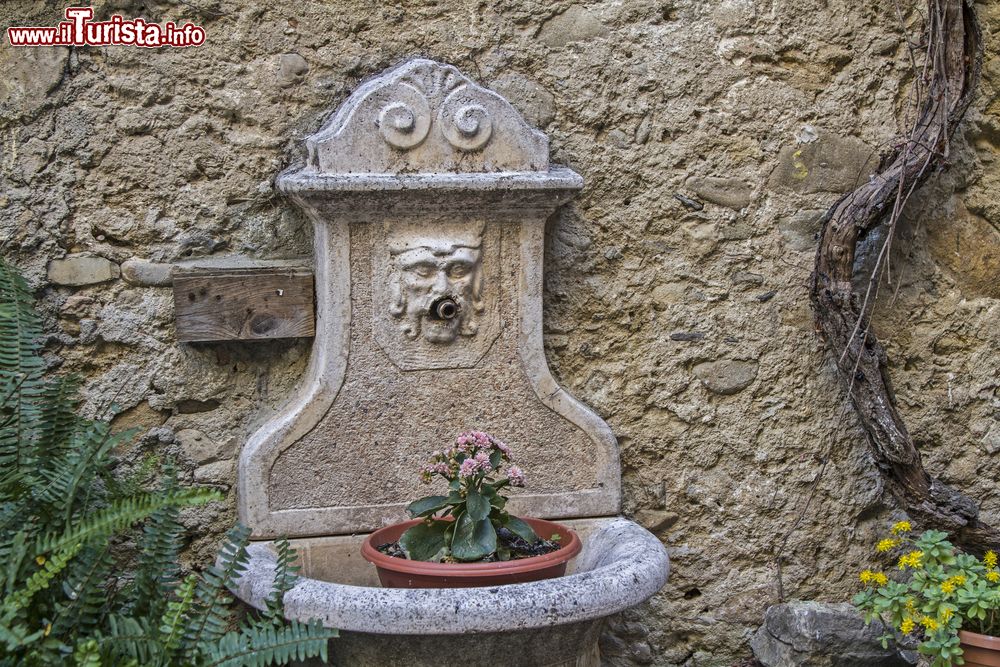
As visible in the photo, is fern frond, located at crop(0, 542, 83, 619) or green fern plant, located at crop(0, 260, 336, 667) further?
green fern plant, located at crop(0, 260, 336, 667)

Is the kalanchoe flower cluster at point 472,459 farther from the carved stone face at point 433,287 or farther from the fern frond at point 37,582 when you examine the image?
the fern frond at point 37,582

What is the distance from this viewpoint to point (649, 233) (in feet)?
9.70

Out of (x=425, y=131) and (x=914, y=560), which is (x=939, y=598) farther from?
(x=425, y=131)

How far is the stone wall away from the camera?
8.74 feet

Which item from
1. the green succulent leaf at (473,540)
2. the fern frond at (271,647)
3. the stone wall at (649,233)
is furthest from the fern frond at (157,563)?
the green succulent leaf at (473,540)

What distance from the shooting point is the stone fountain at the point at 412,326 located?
2.67 metres

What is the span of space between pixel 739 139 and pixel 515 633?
149cm

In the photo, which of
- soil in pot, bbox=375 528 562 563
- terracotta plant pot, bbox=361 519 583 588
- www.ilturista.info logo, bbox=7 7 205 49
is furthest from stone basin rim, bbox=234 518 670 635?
www.ilturista.info logo, bbox=7 7 205 49

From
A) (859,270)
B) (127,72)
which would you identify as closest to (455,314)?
(127,72)

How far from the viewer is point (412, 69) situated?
2.68 meters

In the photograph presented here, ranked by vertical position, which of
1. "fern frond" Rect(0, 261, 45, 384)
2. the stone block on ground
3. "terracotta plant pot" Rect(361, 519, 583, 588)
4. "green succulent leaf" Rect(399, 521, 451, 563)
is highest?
"fern frond" Rect(0, 261, 45, 384)

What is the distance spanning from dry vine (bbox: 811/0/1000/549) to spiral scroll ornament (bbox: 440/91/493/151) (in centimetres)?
100

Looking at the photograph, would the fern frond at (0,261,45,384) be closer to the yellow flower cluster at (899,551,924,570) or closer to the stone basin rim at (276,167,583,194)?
the stone basin rim at (276,167,583,194)

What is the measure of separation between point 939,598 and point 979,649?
0.51 ft
